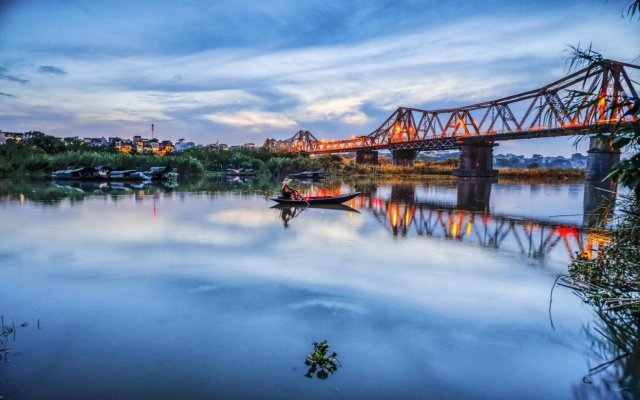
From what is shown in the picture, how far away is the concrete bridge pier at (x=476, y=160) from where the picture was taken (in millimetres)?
69000

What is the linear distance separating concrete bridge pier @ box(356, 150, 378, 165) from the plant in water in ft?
314

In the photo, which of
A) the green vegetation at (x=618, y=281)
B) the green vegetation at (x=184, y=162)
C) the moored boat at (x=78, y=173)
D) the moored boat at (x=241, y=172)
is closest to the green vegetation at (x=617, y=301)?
the green vegetation at (x=618, y=281)

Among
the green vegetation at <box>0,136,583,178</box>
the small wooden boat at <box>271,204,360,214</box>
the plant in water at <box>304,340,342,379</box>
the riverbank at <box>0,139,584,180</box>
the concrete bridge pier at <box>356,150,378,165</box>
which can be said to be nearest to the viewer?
the plant in water at <box>304,340,342,379</box>

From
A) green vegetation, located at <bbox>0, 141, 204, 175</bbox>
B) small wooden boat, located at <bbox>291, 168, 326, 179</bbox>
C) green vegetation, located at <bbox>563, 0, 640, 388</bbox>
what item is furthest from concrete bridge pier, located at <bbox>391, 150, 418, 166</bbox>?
green vegetation, located at <bbox>563, 0, 640, 388</bbox>

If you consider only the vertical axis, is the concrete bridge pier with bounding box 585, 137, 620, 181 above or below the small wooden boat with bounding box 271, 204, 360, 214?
above

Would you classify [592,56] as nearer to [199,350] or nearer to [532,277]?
[199,350]

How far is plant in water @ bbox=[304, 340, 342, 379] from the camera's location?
557cm

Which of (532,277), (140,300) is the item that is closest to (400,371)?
(140,300)

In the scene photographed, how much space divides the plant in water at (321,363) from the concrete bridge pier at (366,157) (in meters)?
95.6

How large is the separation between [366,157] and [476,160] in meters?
35.0

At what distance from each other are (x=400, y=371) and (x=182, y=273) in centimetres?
652

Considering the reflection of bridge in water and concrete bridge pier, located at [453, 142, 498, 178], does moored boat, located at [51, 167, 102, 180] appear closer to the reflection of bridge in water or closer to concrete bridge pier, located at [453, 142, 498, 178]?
the reflection of bridge in water

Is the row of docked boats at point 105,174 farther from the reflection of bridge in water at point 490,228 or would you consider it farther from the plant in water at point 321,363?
the plant in water at point 321,363

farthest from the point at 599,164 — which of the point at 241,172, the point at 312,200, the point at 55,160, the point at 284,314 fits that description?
the point at 55,160
